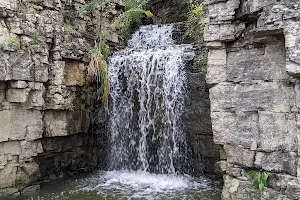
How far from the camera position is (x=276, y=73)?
507 centimetres

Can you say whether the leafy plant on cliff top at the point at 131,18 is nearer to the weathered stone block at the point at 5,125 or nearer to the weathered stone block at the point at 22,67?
the weathered stone block at the point at 22,67

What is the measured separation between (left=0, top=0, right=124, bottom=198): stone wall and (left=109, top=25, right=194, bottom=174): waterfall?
81 centimetres

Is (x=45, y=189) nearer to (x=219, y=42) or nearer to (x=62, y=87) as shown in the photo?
(x=62, y=87)

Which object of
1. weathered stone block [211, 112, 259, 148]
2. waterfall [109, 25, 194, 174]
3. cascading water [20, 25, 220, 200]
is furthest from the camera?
waterfall [109, 25, 194, 174]

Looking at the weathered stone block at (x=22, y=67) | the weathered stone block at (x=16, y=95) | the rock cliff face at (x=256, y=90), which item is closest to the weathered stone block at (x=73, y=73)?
the weathered stone block at (x=22, y=67)

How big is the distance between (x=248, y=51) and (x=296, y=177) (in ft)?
7.18

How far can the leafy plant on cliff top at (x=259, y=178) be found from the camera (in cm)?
515

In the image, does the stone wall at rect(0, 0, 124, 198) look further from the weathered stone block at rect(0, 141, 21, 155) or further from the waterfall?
the waterfall

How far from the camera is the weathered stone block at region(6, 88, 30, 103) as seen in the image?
7.08 m

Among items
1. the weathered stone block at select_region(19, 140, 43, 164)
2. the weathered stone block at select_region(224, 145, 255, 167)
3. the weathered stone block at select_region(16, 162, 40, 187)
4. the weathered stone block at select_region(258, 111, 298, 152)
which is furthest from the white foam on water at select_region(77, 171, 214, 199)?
the weathered stone block at select_region(258, 111, 298, 152)

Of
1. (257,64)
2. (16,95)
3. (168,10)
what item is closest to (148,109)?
(16,95)

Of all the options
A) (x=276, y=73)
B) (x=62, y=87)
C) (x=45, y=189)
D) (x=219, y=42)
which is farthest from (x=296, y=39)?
(x=45, y=189)

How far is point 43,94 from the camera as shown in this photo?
305 inches

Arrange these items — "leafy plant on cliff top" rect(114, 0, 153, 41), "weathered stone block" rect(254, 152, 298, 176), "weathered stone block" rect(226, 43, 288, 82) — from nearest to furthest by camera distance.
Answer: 1. "weathered stone block" rect(254, 152, 298, 176)
2. "weathered stone block" rect(226, 43, 288, 82)
3. "leafy plant on cliff top" rect(114, 0, 153, 41)
